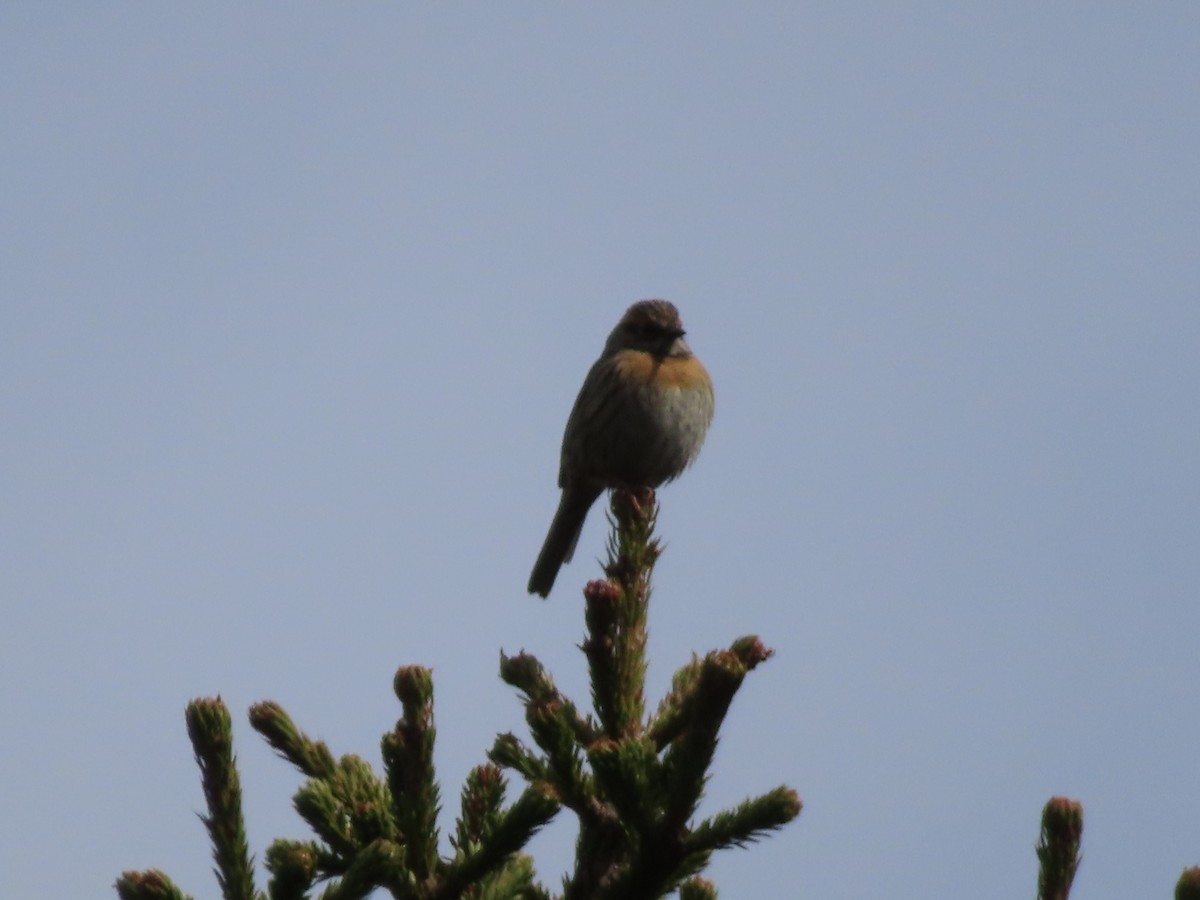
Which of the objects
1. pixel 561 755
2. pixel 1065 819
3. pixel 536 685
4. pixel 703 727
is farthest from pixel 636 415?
pixel 703 727

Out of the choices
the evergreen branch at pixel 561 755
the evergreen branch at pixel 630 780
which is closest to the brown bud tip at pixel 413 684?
the evergreen branch at pixel 561 755

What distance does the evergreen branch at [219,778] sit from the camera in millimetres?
3148

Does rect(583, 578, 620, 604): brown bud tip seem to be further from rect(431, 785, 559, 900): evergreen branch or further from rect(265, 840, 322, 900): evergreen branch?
rect(265, 840, 322, 900): evergreen branch

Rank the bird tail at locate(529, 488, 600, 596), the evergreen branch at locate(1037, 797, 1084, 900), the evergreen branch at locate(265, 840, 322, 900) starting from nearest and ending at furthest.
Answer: the evergreen branch at locate(265, 840, 322, 900)
the evergreen branch at locate(1037, 797, 1084, 900)
the bird tail at locate(529, 488, 600, 596)

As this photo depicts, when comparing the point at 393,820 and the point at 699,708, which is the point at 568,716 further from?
the point at 699,708

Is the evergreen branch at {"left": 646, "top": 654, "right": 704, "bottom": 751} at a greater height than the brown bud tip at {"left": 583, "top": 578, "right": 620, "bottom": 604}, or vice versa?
the brown bud tip at {"left": 583, "top": 578, "right": 620, "bottom": 604}

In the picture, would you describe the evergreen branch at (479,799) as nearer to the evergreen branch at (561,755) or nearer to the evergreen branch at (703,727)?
the evergreen branch at (561,755)

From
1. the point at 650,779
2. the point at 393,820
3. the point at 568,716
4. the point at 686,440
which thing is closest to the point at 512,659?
the point at 568,716

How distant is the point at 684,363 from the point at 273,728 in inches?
239

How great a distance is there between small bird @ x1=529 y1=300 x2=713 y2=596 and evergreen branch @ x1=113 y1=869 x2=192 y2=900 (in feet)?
18.8

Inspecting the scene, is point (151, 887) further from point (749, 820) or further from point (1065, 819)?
point (1065, 819)

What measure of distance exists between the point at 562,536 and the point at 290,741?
627 centimetres

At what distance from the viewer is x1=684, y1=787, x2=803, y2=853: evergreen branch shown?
3.11 m

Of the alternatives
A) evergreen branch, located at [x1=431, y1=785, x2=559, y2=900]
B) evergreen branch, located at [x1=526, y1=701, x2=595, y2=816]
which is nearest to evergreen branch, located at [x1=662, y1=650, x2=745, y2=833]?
evergreen branch, located at [x1=431, y1=785, x2=559, y2=900]
